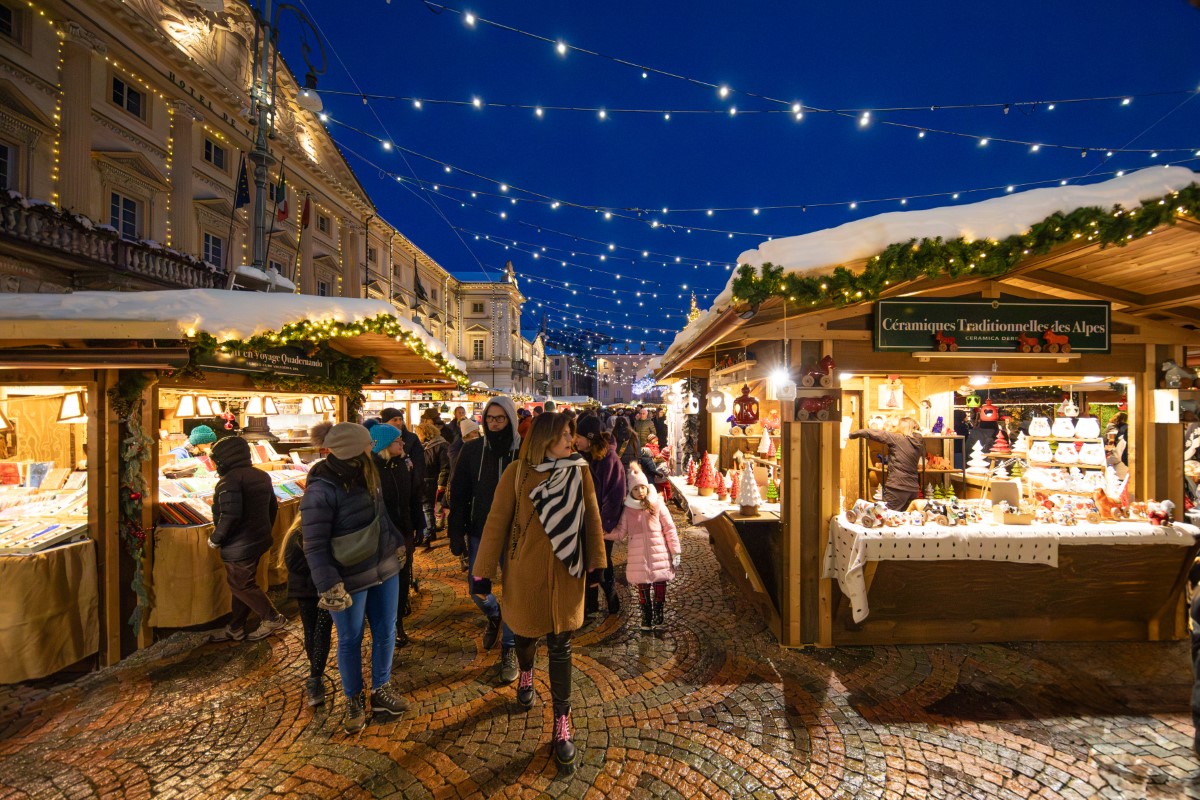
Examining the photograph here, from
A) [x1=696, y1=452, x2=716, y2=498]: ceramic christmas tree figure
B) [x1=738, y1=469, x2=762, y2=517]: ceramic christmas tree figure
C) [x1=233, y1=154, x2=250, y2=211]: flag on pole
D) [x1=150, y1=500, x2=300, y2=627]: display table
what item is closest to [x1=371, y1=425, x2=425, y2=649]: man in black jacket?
[x1=150, y1=500, x2=300, y2=627]: display table

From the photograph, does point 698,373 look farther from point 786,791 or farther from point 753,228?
point 753,228

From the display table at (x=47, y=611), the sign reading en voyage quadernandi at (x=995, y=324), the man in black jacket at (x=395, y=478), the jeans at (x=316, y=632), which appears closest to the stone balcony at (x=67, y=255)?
the display table at (x=47, y=611)

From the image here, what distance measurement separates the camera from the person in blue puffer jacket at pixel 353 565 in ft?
9.11

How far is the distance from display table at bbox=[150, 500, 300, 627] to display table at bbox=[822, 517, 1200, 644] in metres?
5.34

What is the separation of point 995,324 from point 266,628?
22.5ft

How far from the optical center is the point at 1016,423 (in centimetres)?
1122

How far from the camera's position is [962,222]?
11.5 feet

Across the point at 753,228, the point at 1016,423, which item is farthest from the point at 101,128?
the point at 753,228

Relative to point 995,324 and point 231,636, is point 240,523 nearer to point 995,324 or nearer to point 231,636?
point 231,636

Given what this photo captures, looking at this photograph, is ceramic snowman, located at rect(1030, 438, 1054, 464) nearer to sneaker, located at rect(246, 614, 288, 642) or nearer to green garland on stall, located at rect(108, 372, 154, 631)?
sneaker, located at rect(246, 614, 288, 642)

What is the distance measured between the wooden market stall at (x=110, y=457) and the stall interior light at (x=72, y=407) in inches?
0.6

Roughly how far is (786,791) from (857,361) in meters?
3.14

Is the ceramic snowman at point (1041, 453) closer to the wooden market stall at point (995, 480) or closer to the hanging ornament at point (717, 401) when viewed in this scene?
the wooden market stall at point (995, 480)

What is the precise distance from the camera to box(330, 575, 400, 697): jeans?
2.97m
